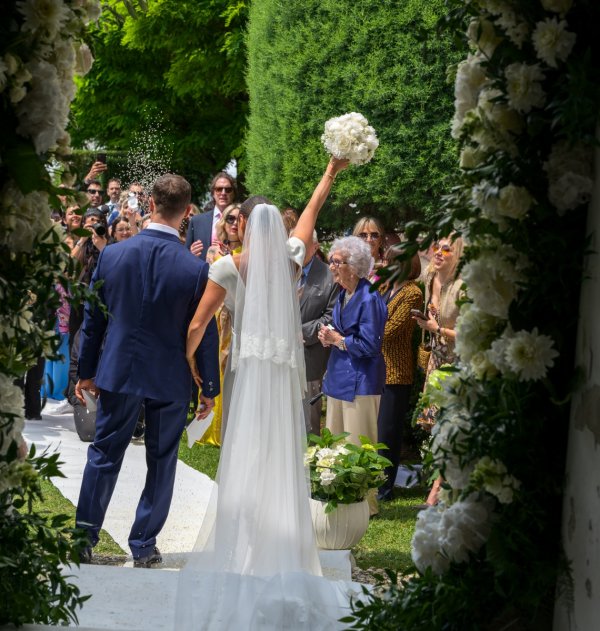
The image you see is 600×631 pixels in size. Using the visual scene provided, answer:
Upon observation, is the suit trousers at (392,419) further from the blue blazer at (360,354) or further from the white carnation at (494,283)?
the white carnation at (494,283)

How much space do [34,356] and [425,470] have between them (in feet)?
4.22

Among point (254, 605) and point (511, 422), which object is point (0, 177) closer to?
point (511, 422)

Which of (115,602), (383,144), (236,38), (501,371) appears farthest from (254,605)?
(236,38)

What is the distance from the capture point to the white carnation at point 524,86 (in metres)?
2.92

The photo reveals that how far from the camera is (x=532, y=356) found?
294cm

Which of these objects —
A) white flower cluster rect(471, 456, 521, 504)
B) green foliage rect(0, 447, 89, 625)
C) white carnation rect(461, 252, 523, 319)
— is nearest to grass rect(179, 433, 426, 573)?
green foliage rect(0, 447, 89, 625)

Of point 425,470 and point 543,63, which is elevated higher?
point 543,63

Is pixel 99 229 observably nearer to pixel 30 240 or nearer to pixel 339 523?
pixel 339 523

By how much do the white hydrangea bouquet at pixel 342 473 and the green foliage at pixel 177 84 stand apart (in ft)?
49.5

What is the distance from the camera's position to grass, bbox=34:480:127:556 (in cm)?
710

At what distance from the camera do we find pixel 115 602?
213 inches

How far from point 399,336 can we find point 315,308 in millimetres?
1009

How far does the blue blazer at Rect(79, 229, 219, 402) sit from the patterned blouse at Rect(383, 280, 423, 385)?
2.27 meters

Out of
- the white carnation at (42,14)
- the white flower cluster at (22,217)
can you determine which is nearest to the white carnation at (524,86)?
the white carnation at (42,14)
